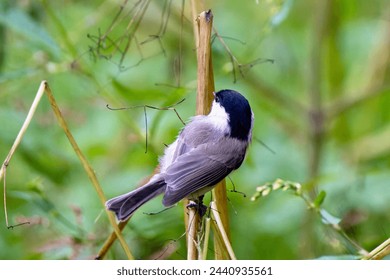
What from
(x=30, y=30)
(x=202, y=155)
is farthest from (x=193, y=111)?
(x=202, y=155)

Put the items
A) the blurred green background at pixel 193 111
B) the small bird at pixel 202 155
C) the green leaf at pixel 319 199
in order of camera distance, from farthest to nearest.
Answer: the blurred green background at pixel 193 111 → the green leaf at pixel 319 199 → the small bird at pixel 202 155

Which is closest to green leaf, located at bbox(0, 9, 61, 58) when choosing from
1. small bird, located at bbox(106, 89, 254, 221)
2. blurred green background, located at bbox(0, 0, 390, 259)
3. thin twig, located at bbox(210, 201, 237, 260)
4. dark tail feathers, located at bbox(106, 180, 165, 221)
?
blurred green background, located at bbox(0, 0, 390, 259)

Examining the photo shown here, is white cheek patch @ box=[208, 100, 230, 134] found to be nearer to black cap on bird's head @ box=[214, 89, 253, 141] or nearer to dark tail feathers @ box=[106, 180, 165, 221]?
black cap on bird's head @ box=[214, 89, 253, 141]

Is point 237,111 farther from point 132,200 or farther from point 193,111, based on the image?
point 193,111

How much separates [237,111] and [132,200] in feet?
0.97

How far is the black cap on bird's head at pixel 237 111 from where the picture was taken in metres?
1.59

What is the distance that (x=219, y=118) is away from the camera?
1.61 m

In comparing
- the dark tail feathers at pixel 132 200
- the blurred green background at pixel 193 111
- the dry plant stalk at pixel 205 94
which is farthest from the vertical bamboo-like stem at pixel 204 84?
the blurred green background at pixel 193 111

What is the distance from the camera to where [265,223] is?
8.18 ft

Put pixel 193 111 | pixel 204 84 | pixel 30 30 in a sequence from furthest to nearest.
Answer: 1. pixel 193 111
2. pixel 30 30
3. pixel 204 84

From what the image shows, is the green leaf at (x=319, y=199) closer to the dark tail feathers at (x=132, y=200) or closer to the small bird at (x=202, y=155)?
the small bird at (x=202, y=155)
